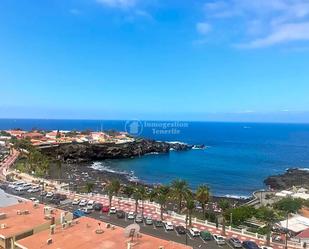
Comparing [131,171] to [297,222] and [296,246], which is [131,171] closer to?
[297,222]

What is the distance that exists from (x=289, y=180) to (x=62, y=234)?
248 feet

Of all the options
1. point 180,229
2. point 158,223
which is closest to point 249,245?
point 180,229

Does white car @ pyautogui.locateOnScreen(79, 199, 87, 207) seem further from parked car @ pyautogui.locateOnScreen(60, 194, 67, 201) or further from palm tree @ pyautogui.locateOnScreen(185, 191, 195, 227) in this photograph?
palm tree @ pyautogui.locateOnScreen(185, 191, 195, 227)

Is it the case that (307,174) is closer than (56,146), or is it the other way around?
(307,174)

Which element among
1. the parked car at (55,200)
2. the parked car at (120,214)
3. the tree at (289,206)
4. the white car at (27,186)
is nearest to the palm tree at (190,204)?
the parked car at (120,214)

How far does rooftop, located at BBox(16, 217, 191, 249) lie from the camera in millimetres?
21125

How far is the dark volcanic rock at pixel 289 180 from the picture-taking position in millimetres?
80075

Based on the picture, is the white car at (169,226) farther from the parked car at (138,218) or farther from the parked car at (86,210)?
the parked car at (86,210)

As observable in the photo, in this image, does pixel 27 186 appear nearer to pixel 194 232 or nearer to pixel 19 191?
pixel 19 191

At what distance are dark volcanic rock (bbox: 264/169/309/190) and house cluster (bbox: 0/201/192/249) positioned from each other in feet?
208

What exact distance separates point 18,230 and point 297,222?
1267 inches

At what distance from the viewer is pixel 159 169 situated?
99.4 metres

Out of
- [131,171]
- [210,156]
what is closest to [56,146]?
[131,171]

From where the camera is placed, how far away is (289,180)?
A: 86.1 meters
